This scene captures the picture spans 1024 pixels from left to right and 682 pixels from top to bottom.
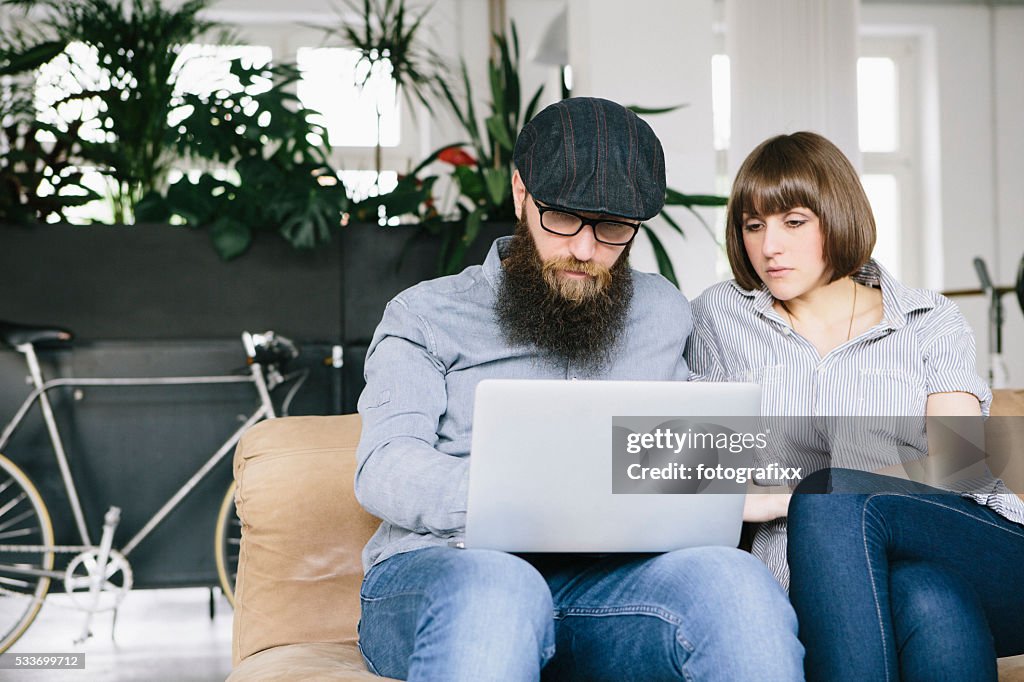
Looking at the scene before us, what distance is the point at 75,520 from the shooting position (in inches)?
121

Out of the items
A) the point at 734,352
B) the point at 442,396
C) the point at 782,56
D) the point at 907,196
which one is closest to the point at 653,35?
the point at 782,56

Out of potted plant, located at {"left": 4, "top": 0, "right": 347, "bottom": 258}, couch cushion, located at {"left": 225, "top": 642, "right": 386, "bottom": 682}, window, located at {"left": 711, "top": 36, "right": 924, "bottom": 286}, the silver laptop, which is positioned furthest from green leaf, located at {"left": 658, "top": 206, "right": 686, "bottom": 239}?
window, located at {"left": 711, "top": 36, "right": 924, "bottom": 286}

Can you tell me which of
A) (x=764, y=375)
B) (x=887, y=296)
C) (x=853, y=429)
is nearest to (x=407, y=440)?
(x=764, y=375)

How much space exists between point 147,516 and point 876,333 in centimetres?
235

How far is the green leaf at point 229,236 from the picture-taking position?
10.0 ft

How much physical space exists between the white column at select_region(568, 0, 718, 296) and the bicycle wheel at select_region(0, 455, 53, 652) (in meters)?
1.97

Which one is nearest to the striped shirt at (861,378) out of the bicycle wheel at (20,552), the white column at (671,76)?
the white column at (671,76)

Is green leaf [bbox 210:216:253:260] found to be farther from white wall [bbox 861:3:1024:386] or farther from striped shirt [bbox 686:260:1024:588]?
white wall [bbox 861:3:1024:386]

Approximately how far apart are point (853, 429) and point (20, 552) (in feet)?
8.43

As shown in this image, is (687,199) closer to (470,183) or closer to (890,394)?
(470,183)

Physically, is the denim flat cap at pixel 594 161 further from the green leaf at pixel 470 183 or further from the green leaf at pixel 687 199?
the green leaf at pixel 470 183

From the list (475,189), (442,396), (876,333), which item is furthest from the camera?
(475,189)

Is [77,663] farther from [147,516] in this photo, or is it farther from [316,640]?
[316,640]

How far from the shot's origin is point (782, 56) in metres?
3.47
